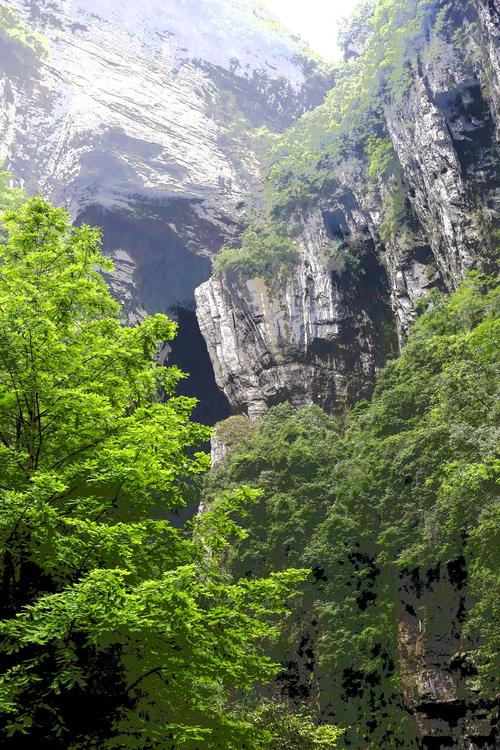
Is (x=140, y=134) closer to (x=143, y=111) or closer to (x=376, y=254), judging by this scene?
(x=143, y=111)

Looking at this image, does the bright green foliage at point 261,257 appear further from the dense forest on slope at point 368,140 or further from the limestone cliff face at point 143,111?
the limestone cliff face at point 143,111

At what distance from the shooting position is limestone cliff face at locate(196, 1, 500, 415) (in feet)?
73.2

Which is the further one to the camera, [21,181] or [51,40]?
[51,40]

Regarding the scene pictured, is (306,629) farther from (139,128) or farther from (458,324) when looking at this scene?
(139,128)

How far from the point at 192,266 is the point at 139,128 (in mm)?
8187

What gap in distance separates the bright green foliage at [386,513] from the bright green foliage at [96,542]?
7.93m

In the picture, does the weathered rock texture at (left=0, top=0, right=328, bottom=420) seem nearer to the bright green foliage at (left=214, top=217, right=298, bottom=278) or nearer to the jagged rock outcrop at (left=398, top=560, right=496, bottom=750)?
the bright green foliage at (left=214, top=217, right=298, bottom=278)

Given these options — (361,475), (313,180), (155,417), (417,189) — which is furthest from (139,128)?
(155,417)

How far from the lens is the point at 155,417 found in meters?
5.92

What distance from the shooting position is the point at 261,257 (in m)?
29.2

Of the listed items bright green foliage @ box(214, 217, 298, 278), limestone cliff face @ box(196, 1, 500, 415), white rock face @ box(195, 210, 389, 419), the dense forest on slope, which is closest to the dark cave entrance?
limestone cliff face @ box(196, 1, 500, 415)

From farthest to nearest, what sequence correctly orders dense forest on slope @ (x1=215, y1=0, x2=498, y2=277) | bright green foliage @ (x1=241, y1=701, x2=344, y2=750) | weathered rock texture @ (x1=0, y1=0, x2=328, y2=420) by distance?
weathered rock texture @ (x1=0, y1=0, x2=328, y2=420) → dense forest on slope @ (x1=215, y1=0, x2=498, y2=277) → bright green foliage @ (x1=241, y1=701, x2=344, y2=750)

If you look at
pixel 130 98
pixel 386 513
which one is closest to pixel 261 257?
pixel 130 98

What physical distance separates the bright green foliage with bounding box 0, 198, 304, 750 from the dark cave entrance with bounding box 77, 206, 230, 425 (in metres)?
24.2
